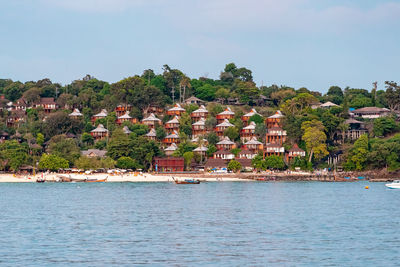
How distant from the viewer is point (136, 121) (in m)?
153

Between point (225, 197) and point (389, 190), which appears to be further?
point (389, 190)

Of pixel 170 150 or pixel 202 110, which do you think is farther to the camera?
pixel 202 110

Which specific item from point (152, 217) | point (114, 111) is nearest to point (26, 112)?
point (114, 111)

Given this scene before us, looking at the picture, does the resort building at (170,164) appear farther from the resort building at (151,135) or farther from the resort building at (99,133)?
the resort building at (99,133)

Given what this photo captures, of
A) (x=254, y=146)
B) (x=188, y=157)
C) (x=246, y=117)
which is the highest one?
(x=246, y=117)

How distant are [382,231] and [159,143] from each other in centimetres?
9309

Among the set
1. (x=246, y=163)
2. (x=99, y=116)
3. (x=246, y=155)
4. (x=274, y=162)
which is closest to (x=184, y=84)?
(x=99, y=116)

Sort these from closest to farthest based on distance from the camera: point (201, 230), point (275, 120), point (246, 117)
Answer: point (201, 230), point (275, 120), point (246, 117)

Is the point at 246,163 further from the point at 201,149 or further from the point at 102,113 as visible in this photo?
the point at 102,113

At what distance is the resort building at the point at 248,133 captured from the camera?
455 ft

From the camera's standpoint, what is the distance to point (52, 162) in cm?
12119

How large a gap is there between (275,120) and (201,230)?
9262cm

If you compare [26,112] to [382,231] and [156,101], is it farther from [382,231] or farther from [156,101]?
[382,231]

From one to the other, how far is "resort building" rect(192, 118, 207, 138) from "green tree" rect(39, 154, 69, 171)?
3451 centimetres
